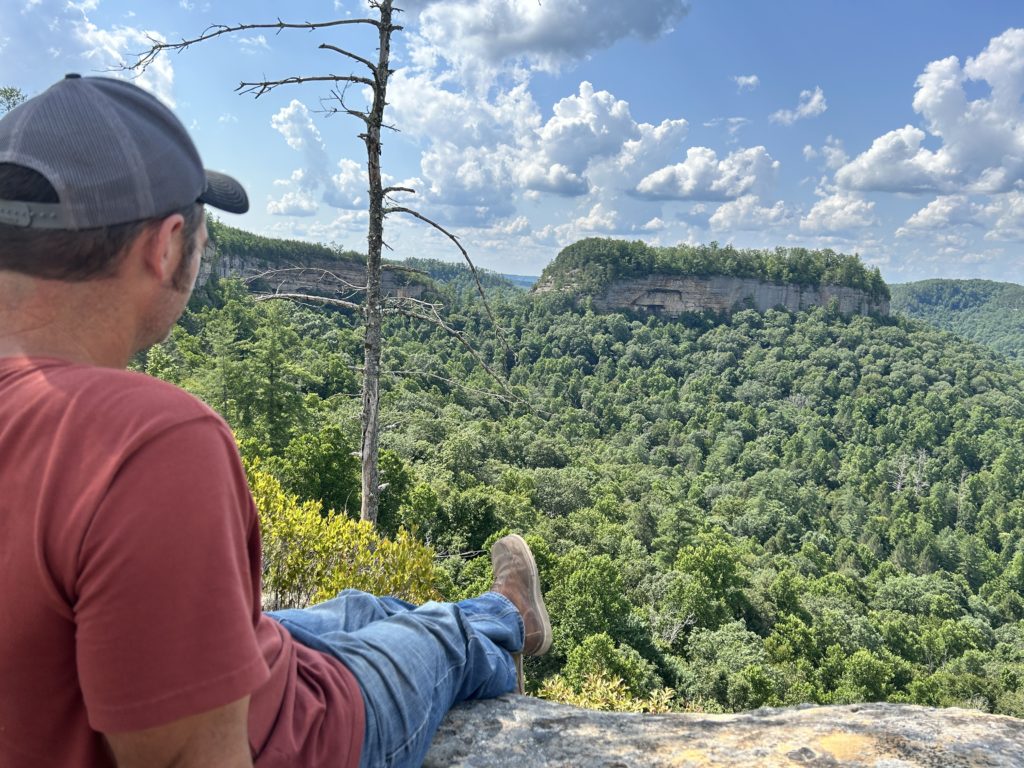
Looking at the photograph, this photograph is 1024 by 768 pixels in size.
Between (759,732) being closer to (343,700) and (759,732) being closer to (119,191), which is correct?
(343,700)

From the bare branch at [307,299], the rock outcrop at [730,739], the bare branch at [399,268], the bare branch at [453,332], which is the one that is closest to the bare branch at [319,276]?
the bare branch at [307,299]

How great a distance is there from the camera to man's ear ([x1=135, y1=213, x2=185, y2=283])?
104 cm

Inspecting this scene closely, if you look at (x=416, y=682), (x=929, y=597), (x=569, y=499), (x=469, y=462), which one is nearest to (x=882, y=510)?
(x=929, y=597)

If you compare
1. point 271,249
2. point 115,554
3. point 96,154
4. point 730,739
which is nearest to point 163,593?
point 115,554

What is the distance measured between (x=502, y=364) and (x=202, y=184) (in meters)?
79.3

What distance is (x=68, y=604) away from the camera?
31.8 inches

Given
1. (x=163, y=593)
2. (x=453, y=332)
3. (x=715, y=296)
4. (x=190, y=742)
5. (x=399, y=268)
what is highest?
(x=715, y=296)

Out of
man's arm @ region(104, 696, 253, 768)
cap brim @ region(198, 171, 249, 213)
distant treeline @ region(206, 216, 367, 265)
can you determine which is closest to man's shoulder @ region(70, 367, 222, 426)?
man's arm @ region(104, 696, 253, 768)

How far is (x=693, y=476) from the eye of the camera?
6053 cm

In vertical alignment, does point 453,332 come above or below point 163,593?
above

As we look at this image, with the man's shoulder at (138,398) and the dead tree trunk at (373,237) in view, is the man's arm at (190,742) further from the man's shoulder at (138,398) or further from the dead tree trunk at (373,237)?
the dead tree trunk at (373,237)

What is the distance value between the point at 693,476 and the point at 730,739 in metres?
61.6

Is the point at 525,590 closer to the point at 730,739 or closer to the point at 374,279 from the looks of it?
the point at 730,739

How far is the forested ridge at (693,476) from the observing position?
59.9 ft
